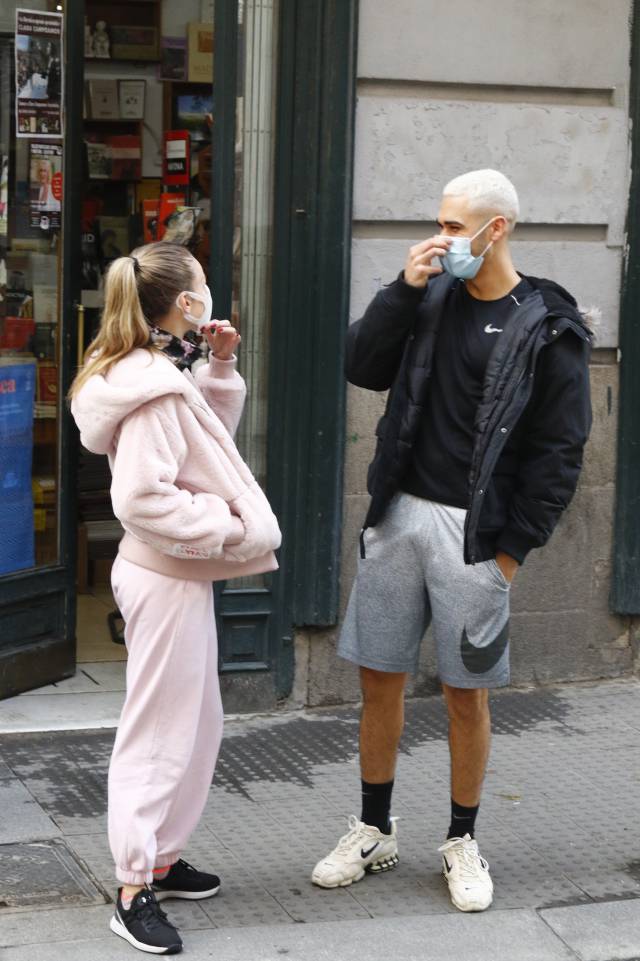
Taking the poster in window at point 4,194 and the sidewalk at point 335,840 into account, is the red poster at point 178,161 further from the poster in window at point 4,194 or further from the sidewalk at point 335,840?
the sidewalk at point 335,840

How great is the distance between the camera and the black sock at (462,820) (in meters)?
4.46

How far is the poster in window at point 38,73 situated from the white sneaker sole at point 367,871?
9.93ft

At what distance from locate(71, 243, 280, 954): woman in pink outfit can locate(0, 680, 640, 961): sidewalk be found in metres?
0.28

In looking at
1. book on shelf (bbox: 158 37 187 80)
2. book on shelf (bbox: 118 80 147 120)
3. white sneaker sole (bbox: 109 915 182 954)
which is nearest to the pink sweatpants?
white sneaker sole (bbox: 109 915 182 954)

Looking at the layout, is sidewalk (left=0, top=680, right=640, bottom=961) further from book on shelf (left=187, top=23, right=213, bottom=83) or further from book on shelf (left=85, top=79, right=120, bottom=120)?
book on shelf (left=85, top=79, right=120, bottom=120)

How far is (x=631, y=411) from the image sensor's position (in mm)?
6355

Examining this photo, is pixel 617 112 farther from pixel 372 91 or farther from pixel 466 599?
pixel 466 599

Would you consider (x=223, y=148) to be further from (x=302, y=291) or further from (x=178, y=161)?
(x=178, y=161)

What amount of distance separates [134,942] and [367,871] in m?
0.85

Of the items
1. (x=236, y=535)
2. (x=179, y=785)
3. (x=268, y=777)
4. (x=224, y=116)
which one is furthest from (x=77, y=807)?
(x=224, y=116)

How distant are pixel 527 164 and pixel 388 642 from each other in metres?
2.50

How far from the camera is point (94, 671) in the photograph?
6.53 metres

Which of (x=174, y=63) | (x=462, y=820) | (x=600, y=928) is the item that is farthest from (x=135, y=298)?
(x=174, y=63)

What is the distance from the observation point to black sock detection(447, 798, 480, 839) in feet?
14.6
